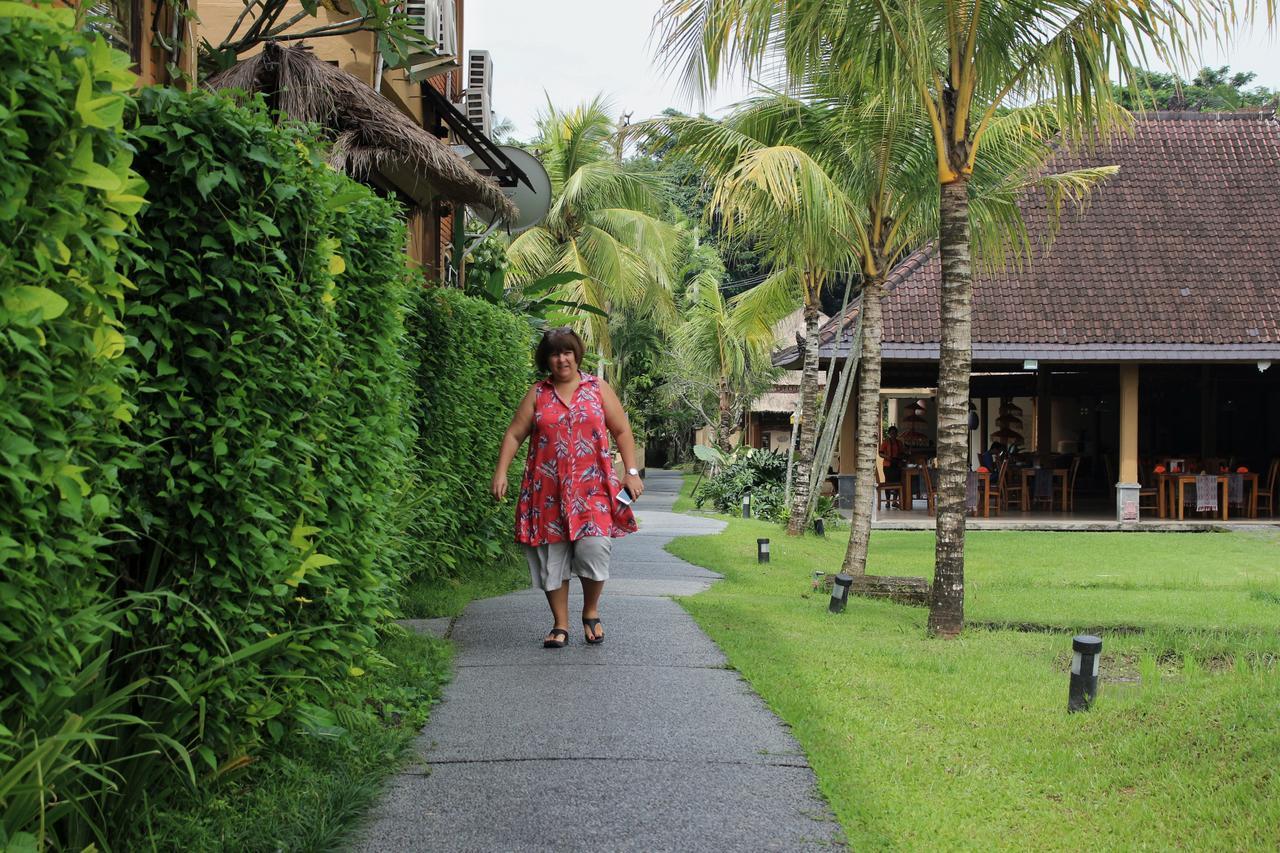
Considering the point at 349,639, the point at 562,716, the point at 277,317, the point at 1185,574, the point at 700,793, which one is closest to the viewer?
the point at 277,317

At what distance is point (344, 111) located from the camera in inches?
372

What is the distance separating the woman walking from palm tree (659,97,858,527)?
444 cm

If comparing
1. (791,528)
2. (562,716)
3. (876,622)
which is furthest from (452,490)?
(791,528)

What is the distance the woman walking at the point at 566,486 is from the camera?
679 centimetres

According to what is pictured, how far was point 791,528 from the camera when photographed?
18.7 meters

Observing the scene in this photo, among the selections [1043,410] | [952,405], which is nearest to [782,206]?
[952,405]

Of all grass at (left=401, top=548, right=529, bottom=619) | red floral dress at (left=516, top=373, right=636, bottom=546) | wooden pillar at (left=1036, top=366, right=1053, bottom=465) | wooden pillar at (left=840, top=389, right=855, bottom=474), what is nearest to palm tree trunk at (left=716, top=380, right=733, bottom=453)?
wooden pillar at (left=1036, top=366, right=1053, bottom=465)

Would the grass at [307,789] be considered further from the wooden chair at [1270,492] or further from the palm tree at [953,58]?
the wooden chair at [1270,492]

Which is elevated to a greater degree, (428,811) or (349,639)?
(349,639)

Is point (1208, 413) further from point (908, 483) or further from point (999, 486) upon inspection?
point (908, 483)

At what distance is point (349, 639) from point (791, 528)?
569 inches

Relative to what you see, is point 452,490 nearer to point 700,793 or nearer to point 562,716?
point 562,716

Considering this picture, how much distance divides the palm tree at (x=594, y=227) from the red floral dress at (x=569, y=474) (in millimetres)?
18489

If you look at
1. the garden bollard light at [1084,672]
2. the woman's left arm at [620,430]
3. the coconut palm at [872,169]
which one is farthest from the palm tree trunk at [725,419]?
the garden bollard light at [1084,672]
